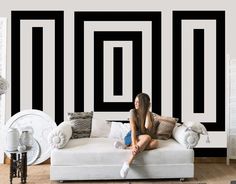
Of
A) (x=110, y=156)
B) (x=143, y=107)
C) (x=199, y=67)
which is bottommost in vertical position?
(x=110, y=156)

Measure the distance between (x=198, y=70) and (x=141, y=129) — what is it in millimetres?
1586

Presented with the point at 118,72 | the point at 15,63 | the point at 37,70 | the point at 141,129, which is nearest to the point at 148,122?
the point at 141,129

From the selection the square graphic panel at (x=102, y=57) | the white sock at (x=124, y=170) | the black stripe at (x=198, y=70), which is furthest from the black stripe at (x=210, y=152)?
the white sock at (x=124, y=170)

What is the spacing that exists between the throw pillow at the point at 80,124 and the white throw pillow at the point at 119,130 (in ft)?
1.07

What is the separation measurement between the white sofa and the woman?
0.33 feet

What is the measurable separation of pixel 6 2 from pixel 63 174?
288 centimetres

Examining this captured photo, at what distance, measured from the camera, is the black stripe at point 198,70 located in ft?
21.5

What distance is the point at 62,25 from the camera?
6551mm

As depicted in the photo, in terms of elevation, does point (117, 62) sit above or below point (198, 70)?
above

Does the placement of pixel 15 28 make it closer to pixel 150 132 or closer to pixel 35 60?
pixel 35 60

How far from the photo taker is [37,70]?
657cm

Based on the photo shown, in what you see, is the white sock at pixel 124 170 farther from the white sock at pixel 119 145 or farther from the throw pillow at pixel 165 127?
the throw pillow at pixel 165 127

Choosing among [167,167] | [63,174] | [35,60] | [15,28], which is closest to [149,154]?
[167,167]

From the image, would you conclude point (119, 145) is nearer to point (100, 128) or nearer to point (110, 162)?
point (110, 162)
